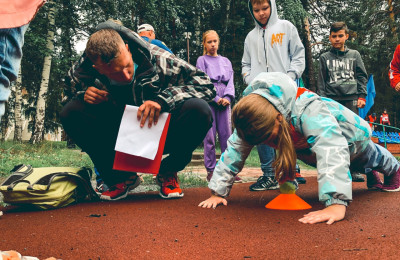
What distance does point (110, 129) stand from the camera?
2947mm

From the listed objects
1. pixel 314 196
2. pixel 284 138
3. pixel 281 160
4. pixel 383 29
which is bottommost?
pixel 314 196

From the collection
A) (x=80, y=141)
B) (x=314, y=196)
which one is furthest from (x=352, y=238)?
(x=80, y=141)

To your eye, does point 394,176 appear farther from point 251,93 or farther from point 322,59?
point 322,59

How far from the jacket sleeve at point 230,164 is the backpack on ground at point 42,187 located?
107 centimetres

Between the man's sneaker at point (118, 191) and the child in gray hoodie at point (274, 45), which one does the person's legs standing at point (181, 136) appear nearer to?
the man's sneaker at point (118, 191)

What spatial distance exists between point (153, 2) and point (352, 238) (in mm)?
7519

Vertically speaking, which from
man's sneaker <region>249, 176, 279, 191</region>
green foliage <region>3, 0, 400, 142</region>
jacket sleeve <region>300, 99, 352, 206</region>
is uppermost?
green foliage <region>3, 0, 400, 142</region>

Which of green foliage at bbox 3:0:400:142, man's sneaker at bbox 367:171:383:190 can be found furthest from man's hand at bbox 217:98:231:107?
green foliage at bbox 3:0:400:142

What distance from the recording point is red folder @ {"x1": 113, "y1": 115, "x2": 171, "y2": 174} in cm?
276

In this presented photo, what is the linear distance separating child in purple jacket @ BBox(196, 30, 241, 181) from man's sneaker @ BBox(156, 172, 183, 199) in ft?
4.19

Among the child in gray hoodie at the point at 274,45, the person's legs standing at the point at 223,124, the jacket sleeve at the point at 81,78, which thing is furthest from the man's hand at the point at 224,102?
the jacket sleeve at the point at 81,78

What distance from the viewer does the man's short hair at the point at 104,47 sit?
7.72 ft

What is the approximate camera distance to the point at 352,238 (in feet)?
5.74

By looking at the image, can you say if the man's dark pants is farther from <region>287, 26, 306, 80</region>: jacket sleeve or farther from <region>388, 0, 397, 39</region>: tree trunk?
<region>388, 0, 397, 39</region>: tree trunk
